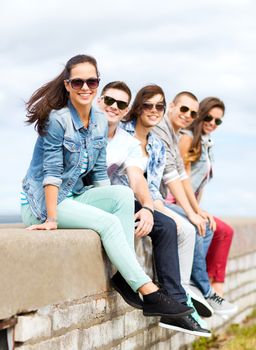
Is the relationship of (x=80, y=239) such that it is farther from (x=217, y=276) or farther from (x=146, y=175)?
(x=217, y=276)

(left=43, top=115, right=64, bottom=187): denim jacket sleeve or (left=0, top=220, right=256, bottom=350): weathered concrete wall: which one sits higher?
(left=43, top=115, right=64, bottom=187): denim jacket sleeve

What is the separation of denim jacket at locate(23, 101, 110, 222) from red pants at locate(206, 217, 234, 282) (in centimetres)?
262

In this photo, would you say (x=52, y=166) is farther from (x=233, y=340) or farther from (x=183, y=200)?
(x=233, y=340)

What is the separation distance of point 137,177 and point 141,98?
0.75 metres

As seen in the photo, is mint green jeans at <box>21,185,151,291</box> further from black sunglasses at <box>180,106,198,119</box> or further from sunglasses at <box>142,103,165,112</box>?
black sunglasses at <box>180,106,198,119</box>

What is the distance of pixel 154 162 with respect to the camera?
6.00m

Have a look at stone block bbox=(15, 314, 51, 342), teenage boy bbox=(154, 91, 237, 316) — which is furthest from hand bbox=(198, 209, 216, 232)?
stone block bbox=(15, 314, 51, 342)

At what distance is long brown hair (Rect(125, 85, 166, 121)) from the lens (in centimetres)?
597

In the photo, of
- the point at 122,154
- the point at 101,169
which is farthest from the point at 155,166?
the point at 101,169

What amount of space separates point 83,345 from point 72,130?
4.08 feet

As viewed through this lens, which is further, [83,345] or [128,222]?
[128,222]

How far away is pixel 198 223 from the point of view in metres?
6.46

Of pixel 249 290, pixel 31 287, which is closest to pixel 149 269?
pixel 31 287

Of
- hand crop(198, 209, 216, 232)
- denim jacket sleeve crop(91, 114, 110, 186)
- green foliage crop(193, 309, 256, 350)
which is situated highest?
denim jacket sleeve crop(91, 114, 110, 186)
